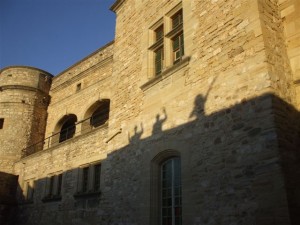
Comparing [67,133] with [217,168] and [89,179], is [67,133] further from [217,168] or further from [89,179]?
[217,168]

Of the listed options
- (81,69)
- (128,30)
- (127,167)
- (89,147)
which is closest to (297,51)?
(127,167)

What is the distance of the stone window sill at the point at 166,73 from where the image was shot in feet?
24.0

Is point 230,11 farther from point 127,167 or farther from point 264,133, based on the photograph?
point 127,167

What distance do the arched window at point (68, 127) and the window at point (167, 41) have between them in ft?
25.7

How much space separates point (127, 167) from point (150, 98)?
1980mm

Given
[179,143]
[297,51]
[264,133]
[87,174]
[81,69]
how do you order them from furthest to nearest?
[81,69]
[87,174]
[179,143]
[297,51]
[264,133]

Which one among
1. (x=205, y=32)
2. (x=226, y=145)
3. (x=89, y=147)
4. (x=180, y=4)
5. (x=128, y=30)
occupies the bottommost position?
(x=226, y=145)

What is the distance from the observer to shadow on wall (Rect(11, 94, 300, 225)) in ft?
16.2

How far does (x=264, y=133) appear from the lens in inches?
205

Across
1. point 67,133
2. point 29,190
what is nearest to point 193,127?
point 29,190

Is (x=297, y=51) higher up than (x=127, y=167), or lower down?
higher up

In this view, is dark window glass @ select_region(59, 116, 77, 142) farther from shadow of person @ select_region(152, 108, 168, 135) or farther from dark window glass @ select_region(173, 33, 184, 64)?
dark window glass @ select_region(173, 33, 184, 64)

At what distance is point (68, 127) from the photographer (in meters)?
16.0

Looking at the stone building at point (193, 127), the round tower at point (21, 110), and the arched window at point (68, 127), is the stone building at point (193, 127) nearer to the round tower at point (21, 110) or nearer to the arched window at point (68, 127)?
the arched window at point (68, 127)
